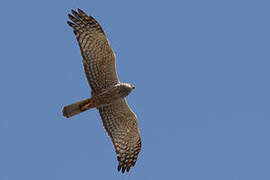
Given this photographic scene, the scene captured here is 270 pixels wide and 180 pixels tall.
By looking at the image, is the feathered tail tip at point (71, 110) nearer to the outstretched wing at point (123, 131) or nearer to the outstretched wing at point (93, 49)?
the outstretched wing at point (93, 49)

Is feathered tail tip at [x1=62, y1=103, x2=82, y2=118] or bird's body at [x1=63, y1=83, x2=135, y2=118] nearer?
feathered tail tip at [x1=62, y1=103, x2=82, y2=118]

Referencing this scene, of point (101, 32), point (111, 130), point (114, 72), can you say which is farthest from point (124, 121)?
point (101, 32)

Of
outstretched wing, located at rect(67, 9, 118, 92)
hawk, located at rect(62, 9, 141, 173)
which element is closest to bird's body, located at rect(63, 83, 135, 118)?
hawk, located at rect(62, 9, 141, 173)

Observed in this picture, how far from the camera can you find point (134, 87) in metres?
17.5

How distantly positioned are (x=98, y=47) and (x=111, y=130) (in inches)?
106

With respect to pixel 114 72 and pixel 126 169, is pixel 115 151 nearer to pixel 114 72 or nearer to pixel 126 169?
pixel 126 169

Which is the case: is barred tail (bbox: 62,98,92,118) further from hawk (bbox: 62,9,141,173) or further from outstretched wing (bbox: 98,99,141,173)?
outstretched wing (bbox: 98,99,141,173)

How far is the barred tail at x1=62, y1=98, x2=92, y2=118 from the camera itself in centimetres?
1661

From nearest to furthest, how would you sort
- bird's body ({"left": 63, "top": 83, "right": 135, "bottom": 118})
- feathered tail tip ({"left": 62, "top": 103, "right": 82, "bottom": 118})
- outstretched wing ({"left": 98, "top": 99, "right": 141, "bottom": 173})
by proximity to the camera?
feathered tail tip ({"left": 62, "top": 103, "right": 82, "bottom": 118})
bird's body ({"left": 63, "top": 83, "right": 135, "bottom": 118})
outstretched wing ({"left": 98, "top": 99, "right": 141, "bottom": 173})

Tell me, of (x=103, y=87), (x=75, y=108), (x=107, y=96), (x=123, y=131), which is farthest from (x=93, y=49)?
(x=123, y=131)

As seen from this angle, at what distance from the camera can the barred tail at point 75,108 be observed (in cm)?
1661

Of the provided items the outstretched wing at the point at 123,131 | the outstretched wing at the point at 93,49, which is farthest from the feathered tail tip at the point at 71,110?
the outstretched wing at the point at 123,131

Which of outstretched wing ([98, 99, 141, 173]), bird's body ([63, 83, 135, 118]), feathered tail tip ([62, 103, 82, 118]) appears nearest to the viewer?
feathered tail tip ([62, 103, 82, 118])

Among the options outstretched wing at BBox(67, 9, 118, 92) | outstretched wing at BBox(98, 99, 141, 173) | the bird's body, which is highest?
outstretched wing at BBox(67, 9, 118, 92)
